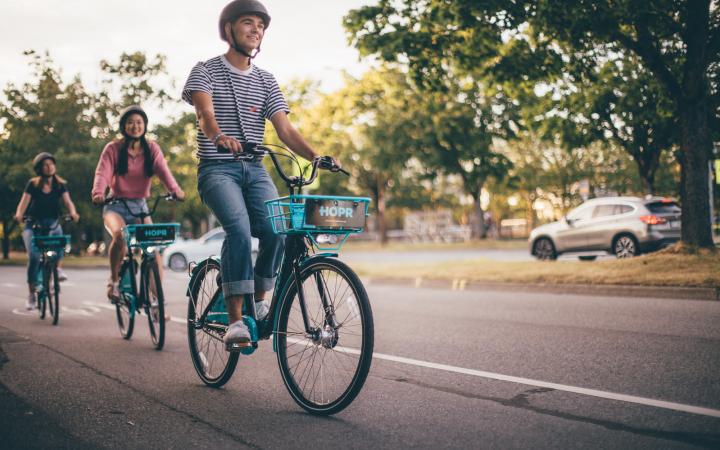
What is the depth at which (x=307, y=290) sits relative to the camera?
3975mm

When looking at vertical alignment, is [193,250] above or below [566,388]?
above

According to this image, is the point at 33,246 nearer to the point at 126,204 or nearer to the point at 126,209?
the point at 126,209

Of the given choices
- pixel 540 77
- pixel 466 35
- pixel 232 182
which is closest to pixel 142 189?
pixel 232 182

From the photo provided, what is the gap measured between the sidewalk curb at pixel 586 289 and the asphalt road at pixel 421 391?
1.86 meters

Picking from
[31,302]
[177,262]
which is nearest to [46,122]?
[177,262]

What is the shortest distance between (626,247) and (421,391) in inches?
552

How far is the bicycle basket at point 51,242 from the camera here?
8.52 m

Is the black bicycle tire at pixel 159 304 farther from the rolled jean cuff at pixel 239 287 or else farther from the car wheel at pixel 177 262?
the car wheel at pixel 177 262

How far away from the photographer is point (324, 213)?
3686 millimetres

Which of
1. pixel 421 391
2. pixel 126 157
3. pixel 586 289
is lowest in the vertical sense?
pixel 421 391

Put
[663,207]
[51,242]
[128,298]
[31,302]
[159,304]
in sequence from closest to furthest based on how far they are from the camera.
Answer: [159,304]
[128,298]
[51,242]
[31,302]
[663,207]

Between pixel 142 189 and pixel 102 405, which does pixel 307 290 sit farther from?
pixel 142 189

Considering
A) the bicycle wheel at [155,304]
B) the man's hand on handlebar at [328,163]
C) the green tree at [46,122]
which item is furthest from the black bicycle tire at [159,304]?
the green tree at [46,122]

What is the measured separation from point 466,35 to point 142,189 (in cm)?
801
